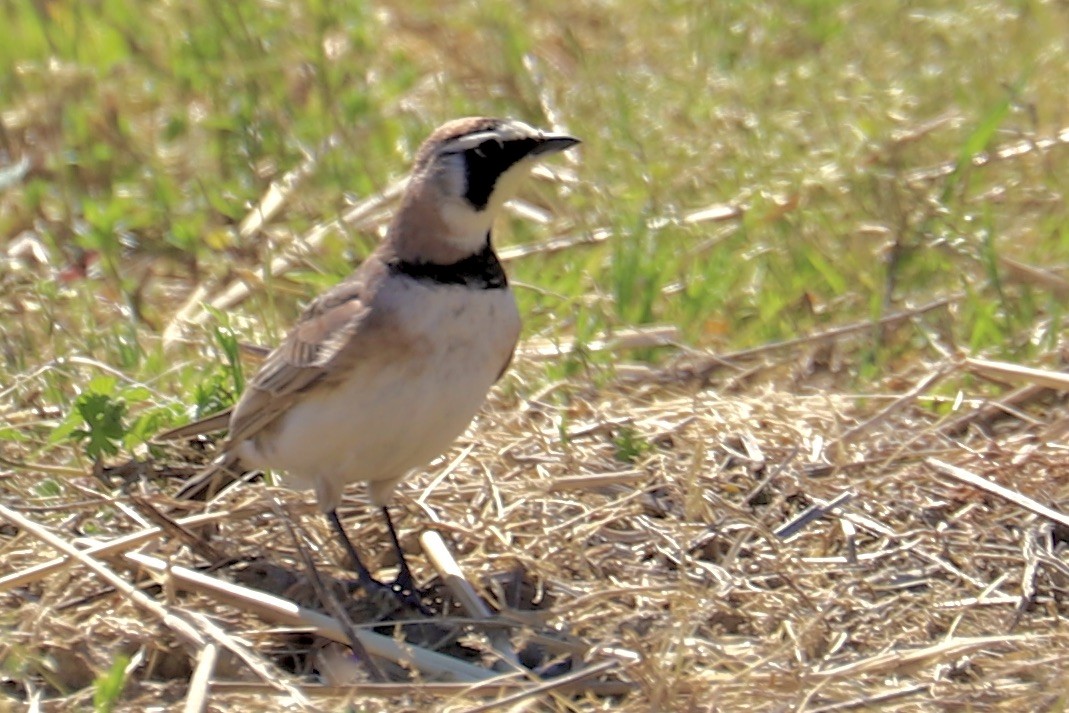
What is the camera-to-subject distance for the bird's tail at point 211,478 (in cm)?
524

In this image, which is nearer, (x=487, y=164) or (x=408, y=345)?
(x=408, y=345)

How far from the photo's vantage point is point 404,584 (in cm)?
489

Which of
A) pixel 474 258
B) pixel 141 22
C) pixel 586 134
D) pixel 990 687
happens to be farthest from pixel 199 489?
pixel 141 22

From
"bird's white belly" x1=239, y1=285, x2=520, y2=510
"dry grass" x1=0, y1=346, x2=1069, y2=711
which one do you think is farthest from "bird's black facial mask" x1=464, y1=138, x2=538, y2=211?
"dry grass" x1=0, y1=346, x2=1069, y2=711

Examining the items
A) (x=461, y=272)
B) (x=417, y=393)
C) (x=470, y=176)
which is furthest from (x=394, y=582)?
(x=470, y=176)

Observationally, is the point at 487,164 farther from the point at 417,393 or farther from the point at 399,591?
the point at 399,591

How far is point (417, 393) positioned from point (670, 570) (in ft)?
2.73

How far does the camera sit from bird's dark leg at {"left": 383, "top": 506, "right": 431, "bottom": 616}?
480cm

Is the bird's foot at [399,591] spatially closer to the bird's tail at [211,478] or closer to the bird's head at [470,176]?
the bird's tail at [211,478]

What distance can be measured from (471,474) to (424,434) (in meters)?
0.73

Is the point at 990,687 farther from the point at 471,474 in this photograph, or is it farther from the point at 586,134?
the point at 586,134

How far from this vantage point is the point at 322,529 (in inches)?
208

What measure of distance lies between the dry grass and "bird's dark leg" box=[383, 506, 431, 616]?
0.30ft

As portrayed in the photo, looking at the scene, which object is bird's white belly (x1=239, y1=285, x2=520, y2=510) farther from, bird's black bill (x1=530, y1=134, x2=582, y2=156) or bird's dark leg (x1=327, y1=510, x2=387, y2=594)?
bird's black bill (x1=530, y1=134, x2=582, y2=156)
